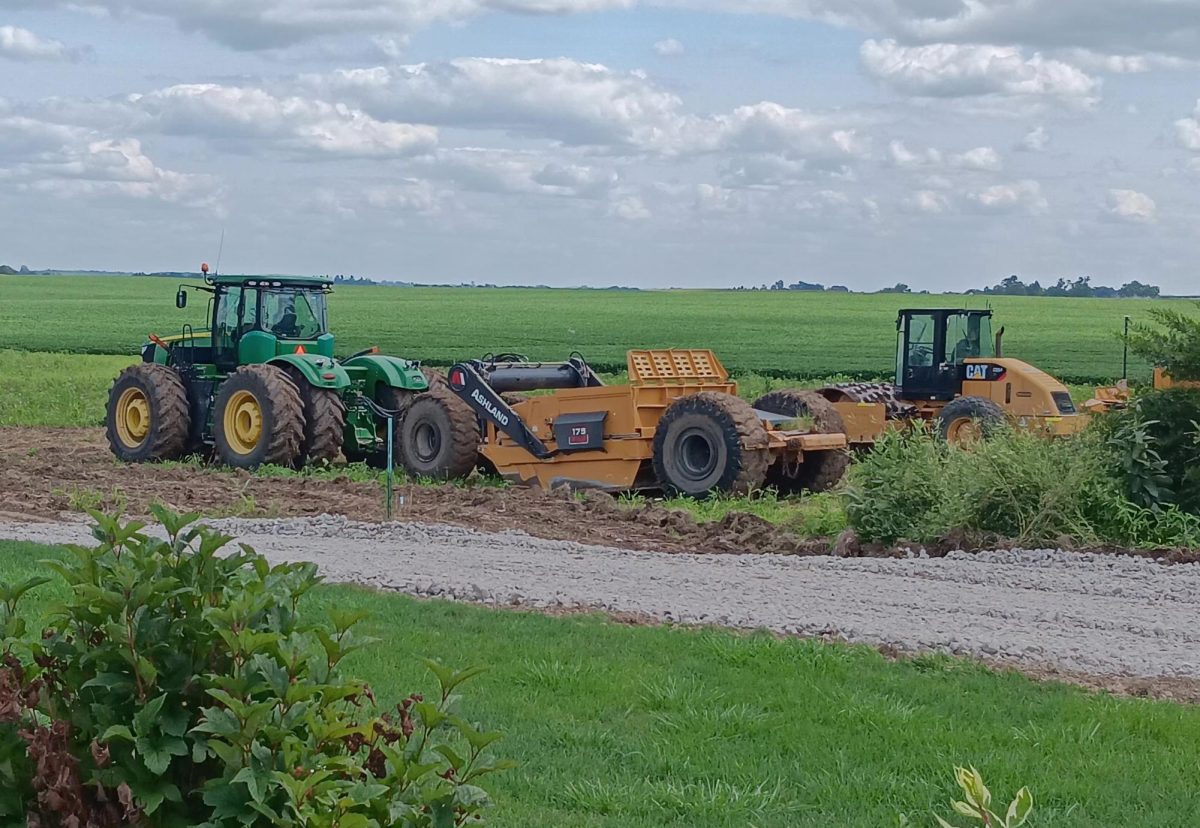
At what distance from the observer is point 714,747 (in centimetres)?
647

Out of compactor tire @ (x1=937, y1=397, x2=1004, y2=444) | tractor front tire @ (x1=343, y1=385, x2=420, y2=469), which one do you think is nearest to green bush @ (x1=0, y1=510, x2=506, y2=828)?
tractor front tire @ (x1=343, y1=385, x2=420, y2=469)

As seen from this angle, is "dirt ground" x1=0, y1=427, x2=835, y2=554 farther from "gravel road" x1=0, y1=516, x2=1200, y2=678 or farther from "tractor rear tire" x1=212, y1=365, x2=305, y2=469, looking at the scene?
"gravel road" x1=0, y1=516, x2=1200, y2=678

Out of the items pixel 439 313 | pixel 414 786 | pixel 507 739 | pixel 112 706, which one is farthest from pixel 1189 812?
pixel 439 313

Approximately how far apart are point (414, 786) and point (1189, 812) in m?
3.86

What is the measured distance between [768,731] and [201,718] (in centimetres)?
405

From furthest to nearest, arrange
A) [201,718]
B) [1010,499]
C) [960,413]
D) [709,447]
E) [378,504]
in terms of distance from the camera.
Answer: [960,413] → [709,447] → [378,504] → [1010,499] → [201,718]

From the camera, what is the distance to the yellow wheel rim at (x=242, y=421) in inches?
757

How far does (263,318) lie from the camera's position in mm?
20594

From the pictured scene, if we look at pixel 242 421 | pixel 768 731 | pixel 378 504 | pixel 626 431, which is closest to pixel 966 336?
pixel 626 431

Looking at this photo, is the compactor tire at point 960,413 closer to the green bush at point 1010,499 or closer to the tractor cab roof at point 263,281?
the green bush at point 1010,499

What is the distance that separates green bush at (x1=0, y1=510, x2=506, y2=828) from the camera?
2920 millimetres

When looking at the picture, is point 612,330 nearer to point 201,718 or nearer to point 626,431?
point 626,431

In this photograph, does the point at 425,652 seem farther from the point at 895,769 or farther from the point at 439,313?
the point at 439,313

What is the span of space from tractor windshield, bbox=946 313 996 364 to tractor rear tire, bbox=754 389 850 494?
3.67 meters
